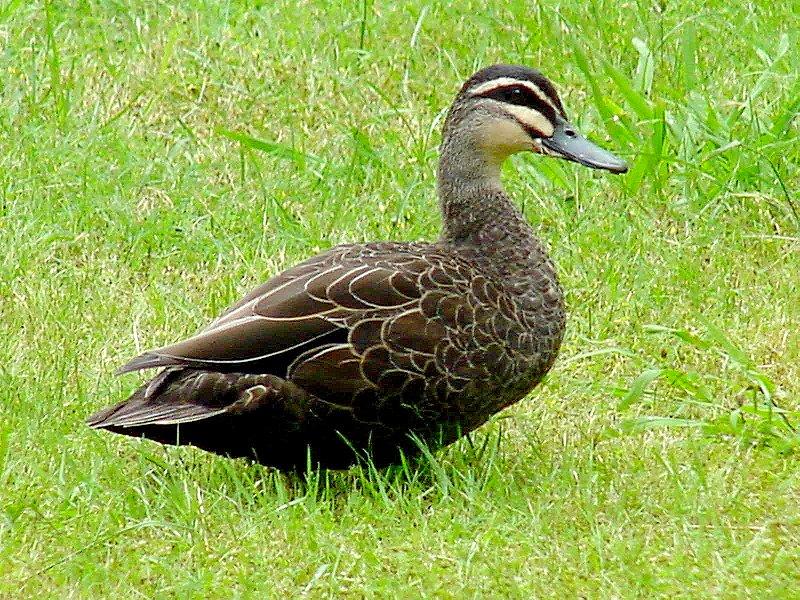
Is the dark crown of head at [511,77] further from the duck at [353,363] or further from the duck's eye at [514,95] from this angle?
the duck at [353,363]

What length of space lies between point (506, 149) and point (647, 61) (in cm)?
229

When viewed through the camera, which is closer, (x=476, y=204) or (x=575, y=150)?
(x=476, y=204)

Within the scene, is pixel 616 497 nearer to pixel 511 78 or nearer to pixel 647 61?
pixel 511 78

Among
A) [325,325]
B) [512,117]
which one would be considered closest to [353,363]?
[325,325]

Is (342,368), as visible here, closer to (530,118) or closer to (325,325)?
(325,325)

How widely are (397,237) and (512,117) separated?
1449mm

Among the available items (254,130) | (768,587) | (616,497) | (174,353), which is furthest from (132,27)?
(768,587)

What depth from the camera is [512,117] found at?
239 inches

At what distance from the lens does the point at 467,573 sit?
484 centimetres

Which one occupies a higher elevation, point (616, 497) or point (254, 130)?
point (254, 130)

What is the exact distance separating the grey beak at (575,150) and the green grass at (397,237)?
65 centimetres

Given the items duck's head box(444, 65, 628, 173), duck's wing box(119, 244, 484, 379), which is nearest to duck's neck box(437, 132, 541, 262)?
duck's head box(444, 65, 628, 173)

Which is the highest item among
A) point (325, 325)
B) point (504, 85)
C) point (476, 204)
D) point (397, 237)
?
point (504, 85)

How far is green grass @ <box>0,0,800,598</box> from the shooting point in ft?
16.5
